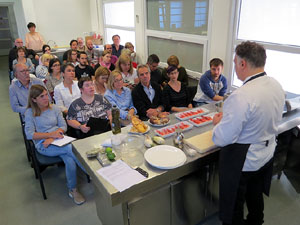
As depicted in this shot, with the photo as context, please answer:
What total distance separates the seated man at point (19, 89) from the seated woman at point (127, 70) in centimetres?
135

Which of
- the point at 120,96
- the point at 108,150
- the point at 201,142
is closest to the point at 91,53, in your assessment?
the point at 120,96

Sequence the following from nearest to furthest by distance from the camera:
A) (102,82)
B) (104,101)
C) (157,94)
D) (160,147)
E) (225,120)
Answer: (225,120) < (160,147) < (104,101) < (157,94) < (102,82)

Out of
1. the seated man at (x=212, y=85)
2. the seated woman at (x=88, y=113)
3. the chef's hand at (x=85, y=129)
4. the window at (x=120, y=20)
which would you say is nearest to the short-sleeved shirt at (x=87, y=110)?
the seated woman at (x=88, y=113)

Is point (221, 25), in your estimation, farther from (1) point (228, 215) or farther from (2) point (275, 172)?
(1) point (228, 215)

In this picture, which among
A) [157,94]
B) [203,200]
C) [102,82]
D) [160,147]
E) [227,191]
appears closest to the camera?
[227,191]

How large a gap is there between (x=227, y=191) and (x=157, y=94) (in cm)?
170

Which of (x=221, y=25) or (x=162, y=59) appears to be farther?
(x=162, y=59)

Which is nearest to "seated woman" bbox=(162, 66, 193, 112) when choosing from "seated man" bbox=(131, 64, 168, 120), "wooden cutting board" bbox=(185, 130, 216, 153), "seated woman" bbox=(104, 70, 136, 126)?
"seated man" bbox=(131, 64, 168, 120)

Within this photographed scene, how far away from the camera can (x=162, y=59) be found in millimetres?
4992

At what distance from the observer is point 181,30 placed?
430 cm

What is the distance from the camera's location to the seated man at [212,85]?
303 cm

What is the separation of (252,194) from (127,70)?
2709 millimetres

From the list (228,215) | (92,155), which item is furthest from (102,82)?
(228,215)

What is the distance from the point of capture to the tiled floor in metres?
2.27
